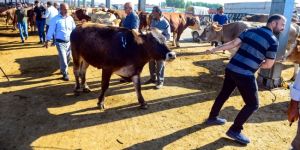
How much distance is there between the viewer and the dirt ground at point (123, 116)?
16.5 feet

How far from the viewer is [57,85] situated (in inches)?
310

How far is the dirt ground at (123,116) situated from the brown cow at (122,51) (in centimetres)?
63

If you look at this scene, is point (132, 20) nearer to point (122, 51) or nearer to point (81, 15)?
point (122, 51)

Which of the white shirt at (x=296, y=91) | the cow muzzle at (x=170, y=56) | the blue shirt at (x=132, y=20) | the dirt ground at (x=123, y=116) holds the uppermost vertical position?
the blue shirt at (x=132, y=20)

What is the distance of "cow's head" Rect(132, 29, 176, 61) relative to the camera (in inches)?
230

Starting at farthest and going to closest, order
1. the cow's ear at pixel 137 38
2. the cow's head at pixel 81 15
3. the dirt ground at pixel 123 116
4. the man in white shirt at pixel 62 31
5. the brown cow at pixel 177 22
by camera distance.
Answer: the cow's head at pixel 81 15 < the brown cow at pixel 177 22 < the man in white shirt at pixel 62 31 < the cow's ear at pixel 137 38 < the dirt ground at pixel 123 116

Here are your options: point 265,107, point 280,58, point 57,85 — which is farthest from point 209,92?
point 57,85

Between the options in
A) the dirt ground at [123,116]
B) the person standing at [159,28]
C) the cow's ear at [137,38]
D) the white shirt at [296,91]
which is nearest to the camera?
the white shirt at [296,91]

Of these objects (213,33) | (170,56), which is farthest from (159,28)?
(213,33)

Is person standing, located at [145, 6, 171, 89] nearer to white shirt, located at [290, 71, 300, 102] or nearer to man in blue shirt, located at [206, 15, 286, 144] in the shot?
man in blue shirt, located at [206, 15, 286, 144]

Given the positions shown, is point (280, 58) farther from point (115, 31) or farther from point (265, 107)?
point (115, 31)

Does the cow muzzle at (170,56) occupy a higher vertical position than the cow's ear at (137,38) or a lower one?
lower

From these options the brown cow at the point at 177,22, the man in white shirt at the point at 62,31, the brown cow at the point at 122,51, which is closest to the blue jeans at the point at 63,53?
the man in white shirt at the point at 62,31

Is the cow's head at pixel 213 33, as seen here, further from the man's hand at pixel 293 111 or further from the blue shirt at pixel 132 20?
the man's hand at pixel 293 111
